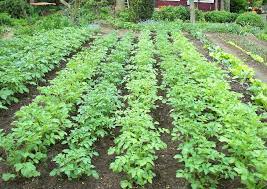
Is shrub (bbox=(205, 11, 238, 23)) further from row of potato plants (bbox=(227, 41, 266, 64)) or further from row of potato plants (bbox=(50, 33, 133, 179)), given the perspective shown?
row of potato plants (bbox=(50, 33, 133, 179))

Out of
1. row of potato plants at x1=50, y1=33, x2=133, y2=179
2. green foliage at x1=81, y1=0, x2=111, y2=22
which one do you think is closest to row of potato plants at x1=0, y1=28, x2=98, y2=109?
row of potato plants at x1=50, y1=33, x2=133, y2=179

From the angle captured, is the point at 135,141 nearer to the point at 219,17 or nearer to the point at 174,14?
the point at 174,14

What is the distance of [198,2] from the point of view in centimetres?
3005

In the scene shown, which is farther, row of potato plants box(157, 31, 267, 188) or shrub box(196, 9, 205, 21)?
shrub box(196, 9, 205, 21)

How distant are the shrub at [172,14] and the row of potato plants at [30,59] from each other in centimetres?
1076

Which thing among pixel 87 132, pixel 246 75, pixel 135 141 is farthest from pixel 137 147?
pixel 246 75

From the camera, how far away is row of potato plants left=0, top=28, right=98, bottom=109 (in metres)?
7.52

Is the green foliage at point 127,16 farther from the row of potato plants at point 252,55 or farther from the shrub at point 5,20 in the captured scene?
the row of potato plants at point 252,55

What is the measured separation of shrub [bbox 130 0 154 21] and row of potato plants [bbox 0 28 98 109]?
8080mm

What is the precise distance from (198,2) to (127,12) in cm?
905

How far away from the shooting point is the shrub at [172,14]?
24281mm

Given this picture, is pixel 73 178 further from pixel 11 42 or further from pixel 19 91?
pixel 11 42

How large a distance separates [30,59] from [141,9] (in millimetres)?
14020

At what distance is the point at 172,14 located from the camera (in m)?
24.4
